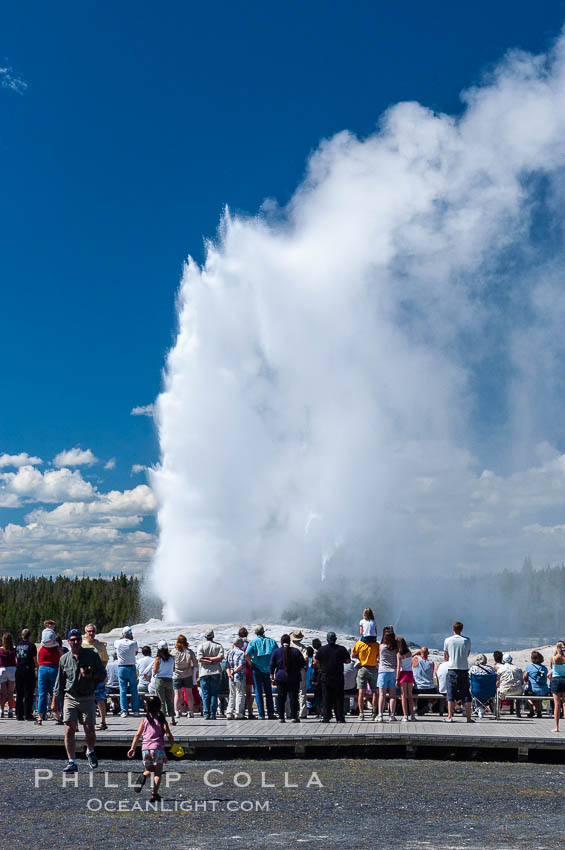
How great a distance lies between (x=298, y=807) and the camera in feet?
42.1

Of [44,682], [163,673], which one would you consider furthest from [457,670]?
[44,682]

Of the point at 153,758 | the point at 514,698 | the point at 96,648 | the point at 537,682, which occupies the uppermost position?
the point at 96,648

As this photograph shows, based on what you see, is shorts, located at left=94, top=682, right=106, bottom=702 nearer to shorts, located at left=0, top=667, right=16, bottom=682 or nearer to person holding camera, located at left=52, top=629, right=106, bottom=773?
shorts, located at left=0, top=667, right=16, bottom=682

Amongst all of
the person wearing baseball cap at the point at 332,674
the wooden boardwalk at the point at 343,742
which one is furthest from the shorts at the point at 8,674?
the person wearing baseball cap at the point at 332,674

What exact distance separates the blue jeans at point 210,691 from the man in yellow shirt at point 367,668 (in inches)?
123

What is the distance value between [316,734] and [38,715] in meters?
6.15

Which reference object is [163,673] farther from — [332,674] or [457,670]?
[457,670]

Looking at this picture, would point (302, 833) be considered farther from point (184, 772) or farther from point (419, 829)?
point (184, 772)

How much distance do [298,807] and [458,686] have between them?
7.54 m

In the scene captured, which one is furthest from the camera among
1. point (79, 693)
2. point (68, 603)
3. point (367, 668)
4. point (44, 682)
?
point (68, 603)

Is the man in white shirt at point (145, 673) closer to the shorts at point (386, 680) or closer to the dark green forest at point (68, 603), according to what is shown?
the shorts at point (386, 680)

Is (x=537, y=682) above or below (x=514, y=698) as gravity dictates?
above

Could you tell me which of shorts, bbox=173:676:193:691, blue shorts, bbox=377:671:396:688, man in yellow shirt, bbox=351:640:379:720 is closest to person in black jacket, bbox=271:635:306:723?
man in yellow shirt, bbox=351:640:379:720

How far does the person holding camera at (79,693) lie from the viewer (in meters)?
14.9
